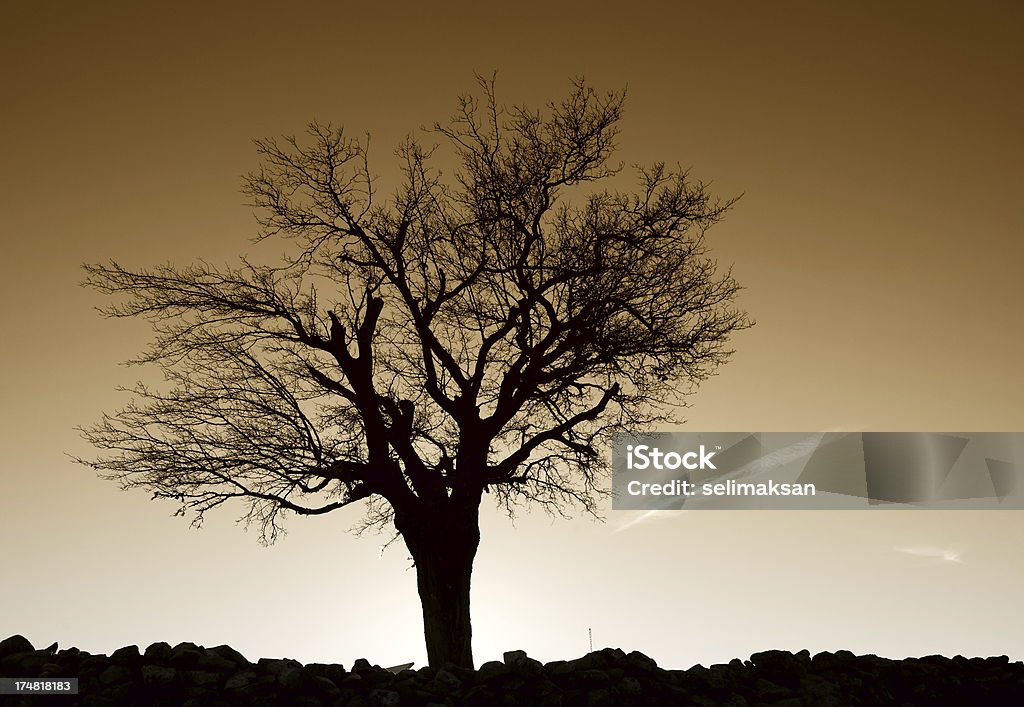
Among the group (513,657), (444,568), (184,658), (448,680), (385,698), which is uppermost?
(444,568)

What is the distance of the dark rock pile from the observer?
10.7 m

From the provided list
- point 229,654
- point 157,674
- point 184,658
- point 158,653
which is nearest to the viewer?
point 157,674

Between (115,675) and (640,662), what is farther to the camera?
(640,662)

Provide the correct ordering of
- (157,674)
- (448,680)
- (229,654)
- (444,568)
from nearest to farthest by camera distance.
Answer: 1. (157,674)
2. (448,680)
3. (229,654)
4. (444,568)

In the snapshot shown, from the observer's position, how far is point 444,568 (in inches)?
544

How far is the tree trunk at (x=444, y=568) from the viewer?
1360 cm

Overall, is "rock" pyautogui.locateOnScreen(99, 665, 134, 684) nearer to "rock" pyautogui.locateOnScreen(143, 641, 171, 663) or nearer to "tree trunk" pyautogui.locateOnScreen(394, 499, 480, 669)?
"rock" pyautogui.locateOnScreen(143, 641, 171, 663)

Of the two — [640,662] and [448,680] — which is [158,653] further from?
[640,662]

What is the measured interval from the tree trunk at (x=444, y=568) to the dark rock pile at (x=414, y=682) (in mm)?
2055

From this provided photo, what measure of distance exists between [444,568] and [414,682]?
2.92 metres

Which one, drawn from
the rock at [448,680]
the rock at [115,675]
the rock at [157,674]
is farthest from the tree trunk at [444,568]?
the rock at [115,675]

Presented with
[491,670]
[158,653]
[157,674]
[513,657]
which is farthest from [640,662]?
[158,653]

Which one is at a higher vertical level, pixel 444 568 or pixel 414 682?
pixel 444 568

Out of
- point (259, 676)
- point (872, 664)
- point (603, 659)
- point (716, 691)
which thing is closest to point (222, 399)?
point (259, 676)
